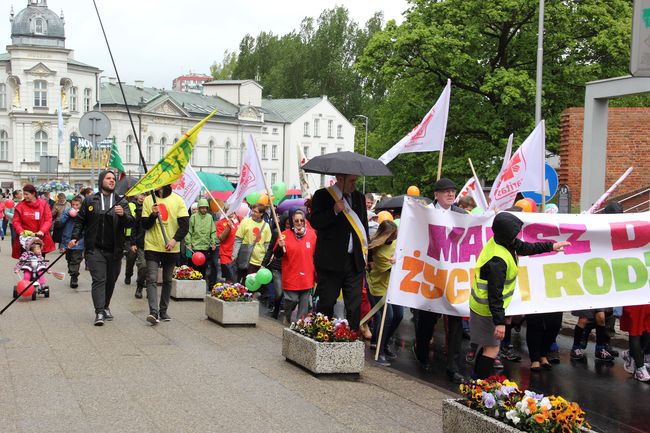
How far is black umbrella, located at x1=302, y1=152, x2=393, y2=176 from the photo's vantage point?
346 inches

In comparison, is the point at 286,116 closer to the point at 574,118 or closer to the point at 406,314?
the point at 574,118

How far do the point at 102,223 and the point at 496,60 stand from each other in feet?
88.8

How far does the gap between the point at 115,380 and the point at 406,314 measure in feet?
24.7

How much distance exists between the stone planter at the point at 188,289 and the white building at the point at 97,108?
5513 centimetres

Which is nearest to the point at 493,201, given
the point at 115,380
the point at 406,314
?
the point at 406,314

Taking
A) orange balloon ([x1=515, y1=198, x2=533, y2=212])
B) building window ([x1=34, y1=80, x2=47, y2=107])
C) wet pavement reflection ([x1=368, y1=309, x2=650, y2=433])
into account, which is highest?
building window ([x1=34, y1=80, x2=47, y2=107])

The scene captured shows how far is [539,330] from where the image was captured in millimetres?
10070

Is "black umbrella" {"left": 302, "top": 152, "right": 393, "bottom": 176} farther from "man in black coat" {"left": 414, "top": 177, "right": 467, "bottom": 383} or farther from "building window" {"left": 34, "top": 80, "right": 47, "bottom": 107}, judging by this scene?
"building window" {"left": 34, "top": 80, "right": 47, "bottom": 107}

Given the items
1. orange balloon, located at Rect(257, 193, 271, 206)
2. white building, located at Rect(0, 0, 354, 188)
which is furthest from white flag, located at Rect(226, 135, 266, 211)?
white building, located at Rect(0, 0, 354, 188)

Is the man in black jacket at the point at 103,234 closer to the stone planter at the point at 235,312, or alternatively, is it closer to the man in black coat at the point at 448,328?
the stone planter at the point at 235,312

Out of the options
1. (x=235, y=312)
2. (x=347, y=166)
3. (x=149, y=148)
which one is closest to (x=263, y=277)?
(x=235, y=312)

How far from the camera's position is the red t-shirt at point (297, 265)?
11.9 m

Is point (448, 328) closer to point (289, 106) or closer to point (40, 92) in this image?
point (40, 92)

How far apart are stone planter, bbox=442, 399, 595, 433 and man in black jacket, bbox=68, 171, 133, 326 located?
6.19 m
